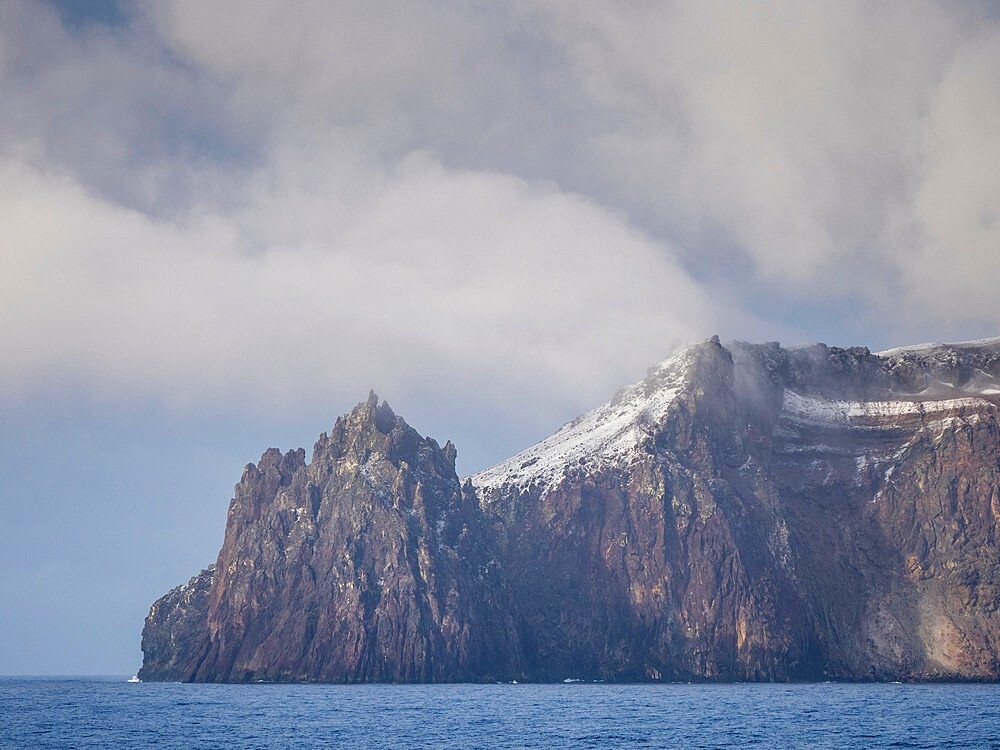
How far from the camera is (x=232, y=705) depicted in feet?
586

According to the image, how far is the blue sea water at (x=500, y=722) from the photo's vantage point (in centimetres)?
12469

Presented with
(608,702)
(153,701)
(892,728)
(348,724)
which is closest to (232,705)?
(153,701)

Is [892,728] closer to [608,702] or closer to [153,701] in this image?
[608,702]

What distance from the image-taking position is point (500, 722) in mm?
149500

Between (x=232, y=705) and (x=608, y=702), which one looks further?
(x=608, y=702)

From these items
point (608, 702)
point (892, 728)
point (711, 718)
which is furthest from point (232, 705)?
point (892, 728)

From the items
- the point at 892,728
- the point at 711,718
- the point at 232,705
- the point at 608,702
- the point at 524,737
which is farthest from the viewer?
the point at 608,702

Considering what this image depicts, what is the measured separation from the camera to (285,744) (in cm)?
12244

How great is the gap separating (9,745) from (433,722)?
49.3m

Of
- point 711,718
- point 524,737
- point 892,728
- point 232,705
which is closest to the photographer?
point 524,737

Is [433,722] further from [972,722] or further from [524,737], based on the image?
[972,722]

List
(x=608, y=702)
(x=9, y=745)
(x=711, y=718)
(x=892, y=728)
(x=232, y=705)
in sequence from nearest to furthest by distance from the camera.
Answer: (x=9, y=745), (x=892, y=728), (x=711, y=718), (x=232, y=705), (x=608, y=702)

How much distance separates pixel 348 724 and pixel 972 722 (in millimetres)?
73059

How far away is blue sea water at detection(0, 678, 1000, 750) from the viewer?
12469 cm
